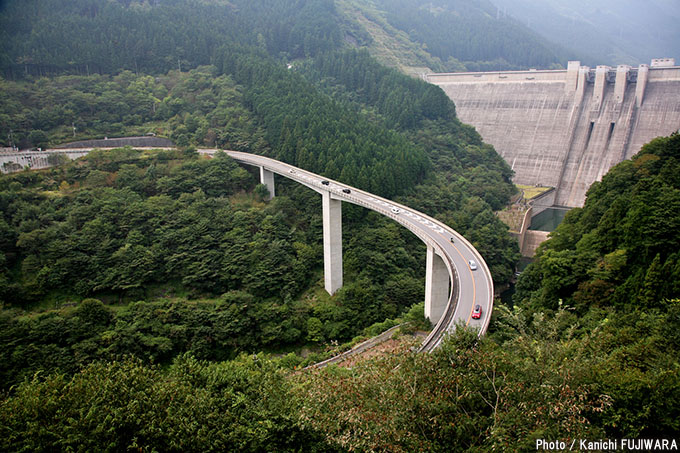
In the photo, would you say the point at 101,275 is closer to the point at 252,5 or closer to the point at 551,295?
the point at 551,295

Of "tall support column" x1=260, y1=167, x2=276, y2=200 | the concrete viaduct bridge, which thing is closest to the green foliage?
the concrete viaduct bridge

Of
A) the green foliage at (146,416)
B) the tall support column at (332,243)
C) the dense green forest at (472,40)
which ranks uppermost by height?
the dense green forest at (472,40)

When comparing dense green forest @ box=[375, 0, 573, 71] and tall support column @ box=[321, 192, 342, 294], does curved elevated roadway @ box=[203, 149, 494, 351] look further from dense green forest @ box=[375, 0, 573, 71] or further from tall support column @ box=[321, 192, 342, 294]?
dense green forest @ box=[375, 0, 573, 71]

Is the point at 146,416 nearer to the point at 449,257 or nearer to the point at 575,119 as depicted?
the point at 449,257

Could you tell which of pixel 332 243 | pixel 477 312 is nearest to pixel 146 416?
pixel 477 312

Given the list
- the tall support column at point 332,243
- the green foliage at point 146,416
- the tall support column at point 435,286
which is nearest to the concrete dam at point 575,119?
the tall support column at point 332,243

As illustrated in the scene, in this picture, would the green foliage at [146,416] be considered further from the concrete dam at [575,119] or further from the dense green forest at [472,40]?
the dense green forest at [472,40]
